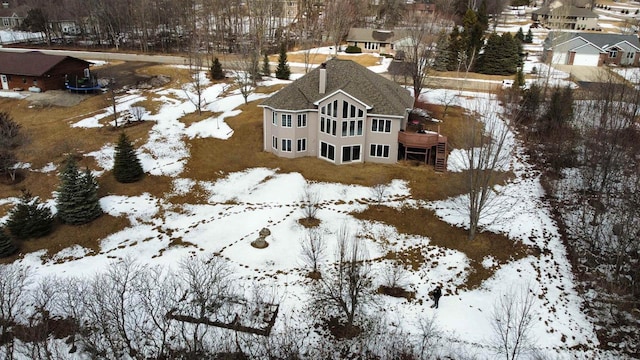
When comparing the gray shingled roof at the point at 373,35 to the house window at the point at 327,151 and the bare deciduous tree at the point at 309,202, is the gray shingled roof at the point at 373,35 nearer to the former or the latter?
the house window at the point at 327,151

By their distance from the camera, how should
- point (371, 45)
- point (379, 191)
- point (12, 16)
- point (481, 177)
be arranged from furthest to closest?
1. point (12, 16)
2. point (371, 45)
3. point (379, 191)
4. point (481, 177)

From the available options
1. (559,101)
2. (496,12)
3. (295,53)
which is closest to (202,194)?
(559,101)

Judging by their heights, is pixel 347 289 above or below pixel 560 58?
below

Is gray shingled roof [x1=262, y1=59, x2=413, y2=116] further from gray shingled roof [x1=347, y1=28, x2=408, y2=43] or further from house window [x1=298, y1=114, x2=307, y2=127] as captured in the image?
gray shingled roof [x1=347, y1=28, x2=408, y2=43]

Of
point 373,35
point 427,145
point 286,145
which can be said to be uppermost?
point 373,35

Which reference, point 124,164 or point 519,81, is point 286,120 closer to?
point 124,164

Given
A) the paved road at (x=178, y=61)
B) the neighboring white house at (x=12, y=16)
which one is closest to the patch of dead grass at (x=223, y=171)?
the paved road at (x=178, y=61)

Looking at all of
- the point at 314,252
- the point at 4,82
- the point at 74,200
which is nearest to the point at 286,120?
the point at 314,252
